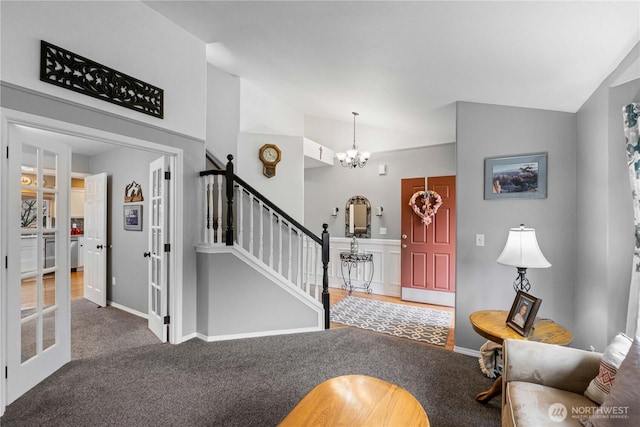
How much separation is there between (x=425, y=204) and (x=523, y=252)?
9.23ft

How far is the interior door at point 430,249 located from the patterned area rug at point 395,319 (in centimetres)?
44

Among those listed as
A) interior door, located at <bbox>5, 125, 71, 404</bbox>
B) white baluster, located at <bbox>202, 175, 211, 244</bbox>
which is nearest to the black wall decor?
interior door, located at <bbox>5, 125, 71, 404</bbox>

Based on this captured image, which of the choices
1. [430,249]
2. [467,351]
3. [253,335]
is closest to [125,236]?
[253,335]

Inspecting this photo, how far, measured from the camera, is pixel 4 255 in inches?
74.8

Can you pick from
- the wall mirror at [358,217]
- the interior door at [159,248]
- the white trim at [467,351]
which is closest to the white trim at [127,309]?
the interior door at [159,248]

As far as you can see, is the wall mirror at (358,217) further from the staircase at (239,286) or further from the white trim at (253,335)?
the white trim at (253,335)

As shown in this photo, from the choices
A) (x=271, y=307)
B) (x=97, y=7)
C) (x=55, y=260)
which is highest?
(x=97, y=7)

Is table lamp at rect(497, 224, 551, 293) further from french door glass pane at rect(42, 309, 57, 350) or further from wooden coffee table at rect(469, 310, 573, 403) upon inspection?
french door glass pane at rect(42, 309, 57, 350)

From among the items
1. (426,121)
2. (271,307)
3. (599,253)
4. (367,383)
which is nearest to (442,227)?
(426,121)

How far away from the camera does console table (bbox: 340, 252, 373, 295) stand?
212 inches

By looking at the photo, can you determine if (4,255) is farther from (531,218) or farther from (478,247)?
(531,218)

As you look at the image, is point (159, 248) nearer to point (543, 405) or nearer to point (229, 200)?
point (229, 200)

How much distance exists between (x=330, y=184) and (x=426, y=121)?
247cm

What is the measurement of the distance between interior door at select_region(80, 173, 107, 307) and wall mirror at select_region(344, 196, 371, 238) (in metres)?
3.98
